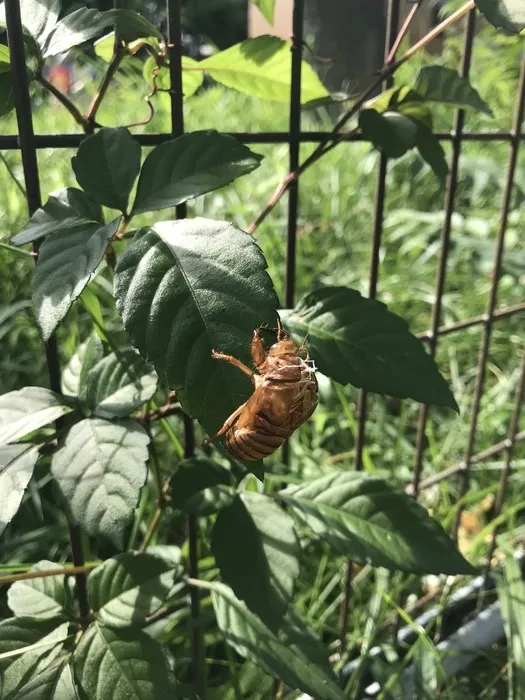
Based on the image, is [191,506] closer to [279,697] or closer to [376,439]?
[279,697]

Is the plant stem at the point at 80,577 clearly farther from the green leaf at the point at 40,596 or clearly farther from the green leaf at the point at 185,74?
the green leaf at the point at 185,74

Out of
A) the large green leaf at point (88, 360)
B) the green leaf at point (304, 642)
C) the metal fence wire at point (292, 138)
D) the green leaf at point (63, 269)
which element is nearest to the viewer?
the green leaf at point (63, 269)

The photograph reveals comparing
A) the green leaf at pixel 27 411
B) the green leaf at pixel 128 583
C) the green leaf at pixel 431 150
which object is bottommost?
the green leaf at pixel 128 583

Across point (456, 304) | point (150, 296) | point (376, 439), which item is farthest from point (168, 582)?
point (456, 304)

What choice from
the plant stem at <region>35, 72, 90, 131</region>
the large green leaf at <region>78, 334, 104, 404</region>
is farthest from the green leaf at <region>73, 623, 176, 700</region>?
the plant stem at <region>35, 72, 90, 131</region>

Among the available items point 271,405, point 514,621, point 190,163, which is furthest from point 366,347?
point 514,621

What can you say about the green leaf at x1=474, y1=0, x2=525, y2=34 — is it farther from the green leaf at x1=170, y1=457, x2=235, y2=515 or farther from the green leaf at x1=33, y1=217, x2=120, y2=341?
the green leaf at x1=170, y1=457, x2=235, y2=515

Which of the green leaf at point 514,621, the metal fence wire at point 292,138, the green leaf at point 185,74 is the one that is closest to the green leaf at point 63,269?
the metal fence wire at point 292,138

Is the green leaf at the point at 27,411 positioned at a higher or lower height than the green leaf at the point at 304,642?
higher
